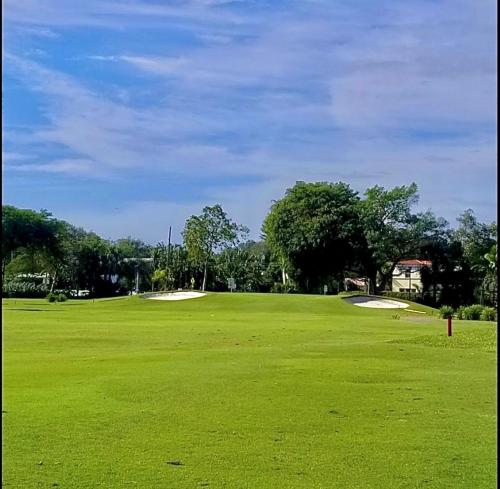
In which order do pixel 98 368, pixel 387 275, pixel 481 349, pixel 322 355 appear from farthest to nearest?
1. pixel 387 275
2. pixel 481 349
3. pixel 322 355
4. pixel 98 368

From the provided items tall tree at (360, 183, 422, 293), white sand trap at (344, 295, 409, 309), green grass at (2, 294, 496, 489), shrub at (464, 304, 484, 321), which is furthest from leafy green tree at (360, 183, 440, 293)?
green grass at (2, 294, 496, 489)

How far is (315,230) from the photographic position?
68562 millimetres

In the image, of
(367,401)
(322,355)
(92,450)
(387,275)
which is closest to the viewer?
(92,450)

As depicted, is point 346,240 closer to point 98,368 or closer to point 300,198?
point 300,198

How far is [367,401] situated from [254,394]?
1.62 metres

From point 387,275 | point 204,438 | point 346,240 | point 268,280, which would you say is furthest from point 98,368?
point 268,280

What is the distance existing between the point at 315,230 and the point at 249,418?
197ft

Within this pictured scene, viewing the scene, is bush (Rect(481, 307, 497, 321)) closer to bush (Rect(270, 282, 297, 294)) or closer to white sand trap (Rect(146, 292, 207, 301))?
white sand trap (Rect(146, 292, 207, 301))

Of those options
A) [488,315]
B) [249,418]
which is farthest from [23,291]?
[249,418]

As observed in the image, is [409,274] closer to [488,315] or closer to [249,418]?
[488,315]

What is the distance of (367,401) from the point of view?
10.5 metres

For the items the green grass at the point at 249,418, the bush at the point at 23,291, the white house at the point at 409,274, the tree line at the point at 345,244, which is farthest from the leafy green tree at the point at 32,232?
the green grass at the point at 249,418

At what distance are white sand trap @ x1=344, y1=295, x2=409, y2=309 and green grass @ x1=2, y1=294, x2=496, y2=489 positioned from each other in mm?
35504

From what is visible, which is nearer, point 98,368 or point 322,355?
point 98,368
